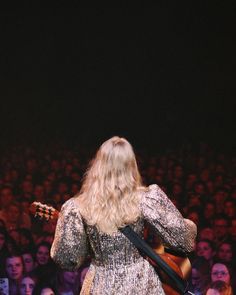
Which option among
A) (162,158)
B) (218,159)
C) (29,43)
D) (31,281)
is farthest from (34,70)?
(31,281)

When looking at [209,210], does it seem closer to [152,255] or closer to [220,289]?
[220,289]

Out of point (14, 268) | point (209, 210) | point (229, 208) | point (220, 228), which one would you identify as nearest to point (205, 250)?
point (220, 228)

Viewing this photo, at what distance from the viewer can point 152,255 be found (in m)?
2.42

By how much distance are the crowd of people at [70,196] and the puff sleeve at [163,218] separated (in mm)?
991

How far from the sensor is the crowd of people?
5281 mm

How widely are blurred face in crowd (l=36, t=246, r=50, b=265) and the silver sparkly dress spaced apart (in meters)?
3.01

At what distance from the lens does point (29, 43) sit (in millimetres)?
9766

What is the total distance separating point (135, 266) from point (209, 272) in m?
3.04

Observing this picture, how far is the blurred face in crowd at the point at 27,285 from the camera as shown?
17.2ft

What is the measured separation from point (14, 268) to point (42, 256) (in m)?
0.25

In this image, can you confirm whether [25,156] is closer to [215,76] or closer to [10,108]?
[10,108]

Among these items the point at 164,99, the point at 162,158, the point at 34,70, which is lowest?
the point at 162,158

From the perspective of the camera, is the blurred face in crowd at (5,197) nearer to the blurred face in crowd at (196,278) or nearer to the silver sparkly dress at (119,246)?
the blurred face in crowd at (196,278)

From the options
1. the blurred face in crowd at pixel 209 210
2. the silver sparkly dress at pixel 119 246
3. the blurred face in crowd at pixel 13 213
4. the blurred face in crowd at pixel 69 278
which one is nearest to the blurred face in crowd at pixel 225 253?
the blurred face in crowd at pixel 209 210
